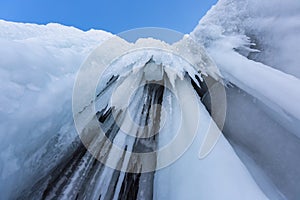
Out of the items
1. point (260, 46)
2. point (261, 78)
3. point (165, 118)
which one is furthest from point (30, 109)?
point (260, 46)

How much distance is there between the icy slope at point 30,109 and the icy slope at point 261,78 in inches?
54.4

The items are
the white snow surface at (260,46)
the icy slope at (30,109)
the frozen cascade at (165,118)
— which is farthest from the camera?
the white snow surface at (260,46)

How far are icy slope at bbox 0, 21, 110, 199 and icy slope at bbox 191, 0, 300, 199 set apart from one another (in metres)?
1.38

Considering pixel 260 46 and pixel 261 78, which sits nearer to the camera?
pixel 261 78

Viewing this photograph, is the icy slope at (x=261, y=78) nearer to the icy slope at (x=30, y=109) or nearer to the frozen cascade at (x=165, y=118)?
the frozen cascade at (x=165, y=118)

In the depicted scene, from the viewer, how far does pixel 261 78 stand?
1.80 m

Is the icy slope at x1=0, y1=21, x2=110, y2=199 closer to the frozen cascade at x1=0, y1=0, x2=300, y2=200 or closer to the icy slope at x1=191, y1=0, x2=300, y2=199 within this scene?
the frozen cascade at x1=0, y1=0, x2=300, y2=200

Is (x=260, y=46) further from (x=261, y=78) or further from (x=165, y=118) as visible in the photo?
(x=165, y=118)

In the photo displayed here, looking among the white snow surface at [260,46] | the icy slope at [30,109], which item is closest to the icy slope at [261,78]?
the white snow surface at [260,46]

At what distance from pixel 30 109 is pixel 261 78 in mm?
1545

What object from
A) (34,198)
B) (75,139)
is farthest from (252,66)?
(34,198)

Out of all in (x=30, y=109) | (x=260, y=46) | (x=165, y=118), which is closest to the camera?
(x=30, y=109)

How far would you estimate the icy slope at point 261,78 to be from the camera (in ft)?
5.59

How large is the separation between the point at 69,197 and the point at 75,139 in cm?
53
